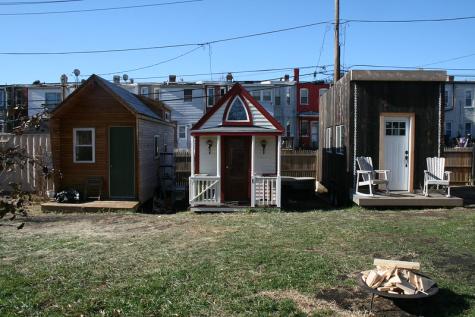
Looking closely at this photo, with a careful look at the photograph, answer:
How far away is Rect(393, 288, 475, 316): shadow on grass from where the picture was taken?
4977 millimetres

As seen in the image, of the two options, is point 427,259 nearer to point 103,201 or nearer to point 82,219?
point 82,219

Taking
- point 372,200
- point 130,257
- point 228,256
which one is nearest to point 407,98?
point 372,200

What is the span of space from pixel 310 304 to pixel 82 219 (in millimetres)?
8128

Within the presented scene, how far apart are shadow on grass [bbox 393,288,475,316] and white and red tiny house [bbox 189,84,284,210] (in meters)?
7.62

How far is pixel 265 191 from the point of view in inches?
516

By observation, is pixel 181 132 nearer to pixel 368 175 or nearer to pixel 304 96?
pixel 304 96

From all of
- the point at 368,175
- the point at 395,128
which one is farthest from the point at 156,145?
the point at 395,128

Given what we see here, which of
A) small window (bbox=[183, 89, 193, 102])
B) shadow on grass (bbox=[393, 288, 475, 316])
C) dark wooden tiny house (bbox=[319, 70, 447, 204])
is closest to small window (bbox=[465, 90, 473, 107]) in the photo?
small window (bbox=[183, 89, 193, 102])

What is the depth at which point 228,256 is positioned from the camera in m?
7.32

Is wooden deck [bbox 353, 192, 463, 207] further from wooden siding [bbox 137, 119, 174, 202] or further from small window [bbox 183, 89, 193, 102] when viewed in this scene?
small window [bbox 183, 89, 193, 102]

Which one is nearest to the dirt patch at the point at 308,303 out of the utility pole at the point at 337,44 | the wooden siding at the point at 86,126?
the wooden siding at the point at 86,126

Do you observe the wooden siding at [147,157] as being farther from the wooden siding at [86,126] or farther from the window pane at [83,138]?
the window pane at [83,138]

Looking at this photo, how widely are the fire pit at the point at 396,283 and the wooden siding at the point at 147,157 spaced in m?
10.1

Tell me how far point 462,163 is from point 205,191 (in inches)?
479
